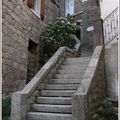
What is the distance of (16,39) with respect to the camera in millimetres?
7930

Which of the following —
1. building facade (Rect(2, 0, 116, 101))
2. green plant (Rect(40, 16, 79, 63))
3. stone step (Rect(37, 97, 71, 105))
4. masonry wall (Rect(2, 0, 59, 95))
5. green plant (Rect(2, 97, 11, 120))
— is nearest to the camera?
stone step (Rect(37, 97, 71, 105))

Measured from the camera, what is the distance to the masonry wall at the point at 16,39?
714 centimetres

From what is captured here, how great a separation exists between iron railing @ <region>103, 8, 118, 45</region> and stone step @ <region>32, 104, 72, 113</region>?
12.5ft

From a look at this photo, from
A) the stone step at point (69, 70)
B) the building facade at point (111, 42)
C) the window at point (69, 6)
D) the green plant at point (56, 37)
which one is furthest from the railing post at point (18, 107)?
the window at point (69, 6)

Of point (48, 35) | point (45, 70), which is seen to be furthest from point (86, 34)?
point (45, 70)

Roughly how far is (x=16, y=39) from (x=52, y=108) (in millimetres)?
3281

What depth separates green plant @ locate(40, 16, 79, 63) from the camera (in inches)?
396

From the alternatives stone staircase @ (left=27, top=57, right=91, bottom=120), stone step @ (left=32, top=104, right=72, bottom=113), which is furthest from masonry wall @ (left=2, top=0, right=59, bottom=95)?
stone step @ (left=32, top=104, right=72, bottom=113)

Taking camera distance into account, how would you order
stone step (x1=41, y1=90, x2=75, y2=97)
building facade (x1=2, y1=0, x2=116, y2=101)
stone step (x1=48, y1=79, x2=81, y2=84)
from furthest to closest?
building facade (x1=2, y1=0, x2=116, y2=101) < stone step (x1=48, y1=79, x2=81, y2=84) < stone step (x1=41, y1=90, x2=75, y2=97)

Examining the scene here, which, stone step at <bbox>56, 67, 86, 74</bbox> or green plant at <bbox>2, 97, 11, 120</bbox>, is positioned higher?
stone step at <bbox>56, 67, 86, 74</bbox>

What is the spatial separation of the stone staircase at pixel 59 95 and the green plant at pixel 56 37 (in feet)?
7.78

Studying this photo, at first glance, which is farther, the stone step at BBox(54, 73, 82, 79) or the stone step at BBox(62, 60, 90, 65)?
the stone step at BBox(62, 60, 90, 65)

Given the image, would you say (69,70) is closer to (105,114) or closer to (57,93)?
(57,93)

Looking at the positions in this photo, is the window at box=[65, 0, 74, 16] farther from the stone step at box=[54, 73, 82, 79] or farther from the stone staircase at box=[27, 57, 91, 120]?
the stone step at box=[54, 73, 82, 79]
